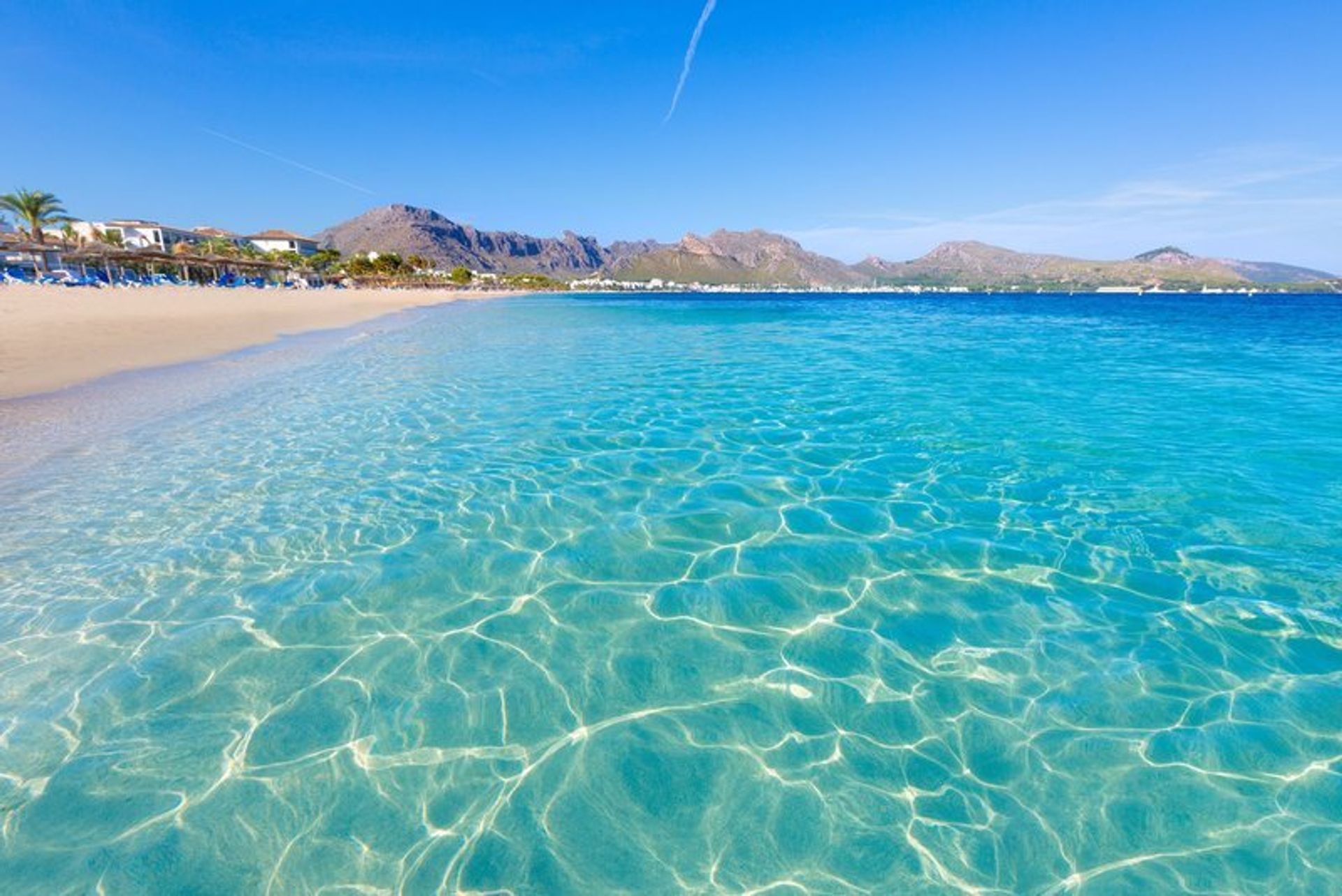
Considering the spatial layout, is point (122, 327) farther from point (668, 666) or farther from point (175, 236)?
point (175, 236)

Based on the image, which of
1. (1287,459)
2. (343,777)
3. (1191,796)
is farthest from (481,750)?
(1287,459)

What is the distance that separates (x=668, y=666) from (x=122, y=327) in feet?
117

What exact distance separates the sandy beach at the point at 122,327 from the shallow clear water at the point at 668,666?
10539mm

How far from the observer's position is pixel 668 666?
5.04m

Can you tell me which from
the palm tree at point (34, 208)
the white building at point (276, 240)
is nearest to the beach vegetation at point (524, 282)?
the white building at point (276, 240)

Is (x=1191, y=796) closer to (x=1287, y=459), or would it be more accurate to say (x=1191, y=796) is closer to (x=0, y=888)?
(x=0, y=888)

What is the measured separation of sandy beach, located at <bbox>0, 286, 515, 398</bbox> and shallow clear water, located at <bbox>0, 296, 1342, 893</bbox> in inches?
415

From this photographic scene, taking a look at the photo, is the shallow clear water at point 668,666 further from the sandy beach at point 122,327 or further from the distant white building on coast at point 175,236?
the distant white building on coast at point 175,236

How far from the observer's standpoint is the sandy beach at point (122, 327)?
18953 millimetres

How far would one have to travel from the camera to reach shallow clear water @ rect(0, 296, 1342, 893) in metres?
3.50

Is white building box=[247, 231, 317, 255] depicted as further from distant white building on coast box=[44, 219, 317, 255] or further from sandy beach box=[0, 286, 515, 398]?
sandy beach box=[0, 286, 515, 398]

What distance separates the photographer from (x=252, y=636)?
5367 mm

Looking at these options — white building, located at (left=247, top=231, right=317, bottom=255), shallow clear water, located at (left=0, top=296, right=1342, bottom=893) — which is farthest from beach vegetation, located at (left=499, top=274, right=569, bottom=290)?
shallow clear water, located at (left=0, top=296, right=1342, bottom=893)

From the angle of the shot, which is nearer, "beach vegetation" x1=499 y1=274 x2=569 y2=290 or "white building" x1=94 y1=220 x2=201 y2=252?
"white building" x1=94 y1=220 x2=201 y2=252
